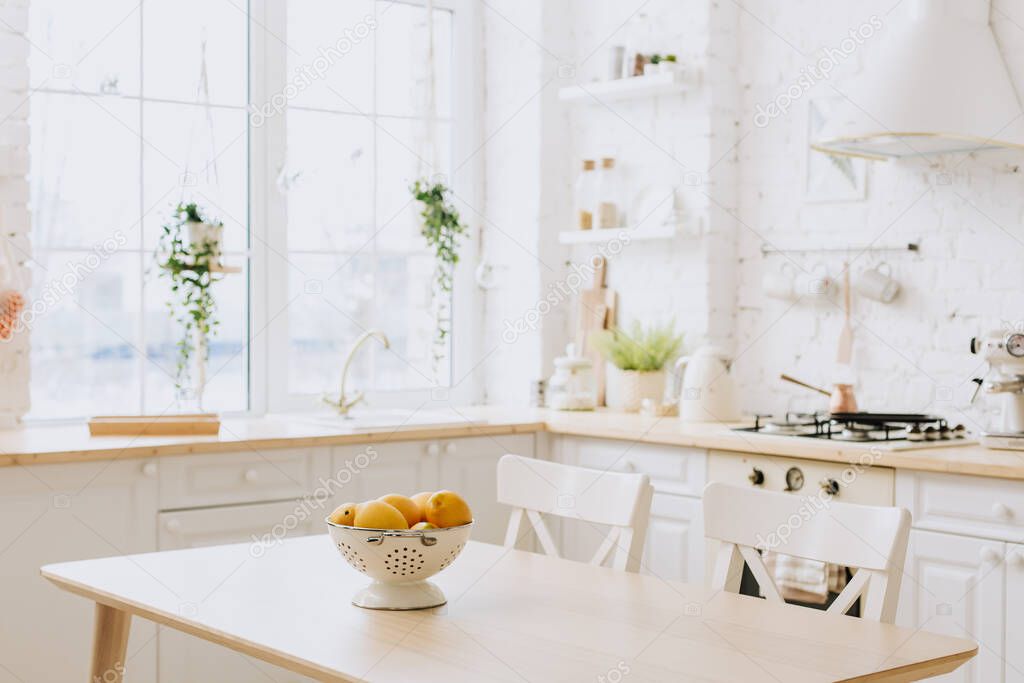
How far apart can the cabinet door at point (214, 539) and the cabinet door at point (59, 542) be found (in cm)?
7

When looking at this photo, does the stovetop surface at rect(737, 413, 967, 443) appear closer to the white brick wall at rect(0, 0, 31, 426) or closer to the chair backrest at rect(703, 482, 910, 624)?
the chair backrest at rect(703, 482, 910, 624)

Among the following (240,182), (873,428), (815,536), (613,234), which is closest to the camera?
(815,536)

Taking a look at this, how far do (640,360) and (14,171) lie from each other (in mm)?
2068

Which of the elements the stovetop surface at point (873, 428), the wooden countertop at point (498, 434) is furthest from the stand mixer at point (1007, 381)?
the stovetop surface at point (873, 428)

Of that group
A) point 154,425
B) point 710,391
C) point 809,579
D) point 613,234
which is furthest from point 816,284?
point 154,425

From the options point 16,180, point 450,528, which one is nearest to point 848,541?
point 450,528

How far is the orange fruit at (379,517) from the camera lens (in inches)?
73.9

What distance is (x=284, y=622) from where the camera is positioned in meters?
1.81

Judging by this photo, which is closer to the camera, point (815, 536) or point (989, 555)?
point (815, 536)

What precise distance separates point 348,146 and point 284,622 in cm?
279

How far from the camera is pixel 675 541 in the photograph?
139 inches

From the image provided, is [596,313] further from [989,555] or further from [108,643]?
[108,643]

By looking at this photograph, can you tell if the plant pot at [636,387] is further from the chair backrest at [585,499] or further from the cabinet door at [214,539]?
the chair backrest at [585,499]

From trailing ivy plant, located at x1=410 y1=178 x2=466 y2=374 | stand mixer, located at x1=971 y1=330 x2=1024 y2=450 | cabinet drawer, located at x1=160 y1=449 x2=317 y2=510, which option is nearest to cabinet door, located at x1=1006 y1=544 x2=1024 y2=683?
stand mixer, located at x1=971 y1=330 x2=1024 y2=450
